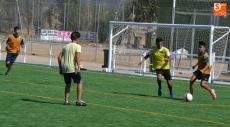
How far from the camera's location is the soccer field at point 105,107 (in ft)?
39.8

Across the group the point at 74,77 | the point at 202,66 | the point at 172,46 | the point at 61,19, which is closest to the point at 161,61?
the point at 202,66

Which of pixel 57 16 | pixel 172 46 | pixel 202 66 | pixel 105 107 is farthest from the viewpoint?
pixel 57 16

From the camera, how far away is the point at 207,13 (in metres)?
36.2

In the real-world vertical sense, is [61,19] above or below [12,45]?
above

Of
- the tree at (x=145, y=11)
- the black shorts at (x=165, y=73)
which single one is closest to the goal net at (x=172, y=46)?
the black shorts at (x=165, y=73)

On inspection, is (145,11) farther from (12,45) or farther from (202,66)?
(202,66)

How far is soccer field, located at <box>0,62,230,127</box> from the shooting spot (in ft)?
39.8

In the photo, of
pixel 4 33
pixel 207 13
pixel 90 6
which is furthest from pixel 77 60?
pixel 4 33

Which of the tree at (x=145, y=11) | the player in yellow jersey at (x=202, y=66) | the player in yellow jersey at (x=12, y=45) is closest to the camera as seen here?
the player in yellow jersey at (x=202, y=66)

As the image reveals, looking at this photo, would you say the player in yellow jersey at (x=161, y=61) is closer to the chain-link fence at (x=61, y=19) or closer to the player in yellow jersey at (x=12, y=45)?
the player in yellow jersey at (x=12, y=45)

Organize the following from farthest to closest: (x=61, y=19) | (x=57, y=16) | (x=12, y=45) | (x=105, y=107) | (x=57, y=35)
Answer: (x=57, y=16), (x=61, y=19), (x=57, y=35), (x=12, y=45), (x=105, y=107)

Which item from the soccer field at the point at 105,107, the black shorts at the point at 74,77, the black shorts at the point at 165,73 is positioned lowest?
the soccer field at the point at 105,107

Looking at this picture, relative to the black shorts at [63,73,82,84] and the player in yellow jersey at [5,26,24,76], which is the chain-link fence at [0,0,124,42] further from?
the black shorts at [63,73,82,84]

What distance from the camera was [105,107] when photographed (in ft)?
48.1
